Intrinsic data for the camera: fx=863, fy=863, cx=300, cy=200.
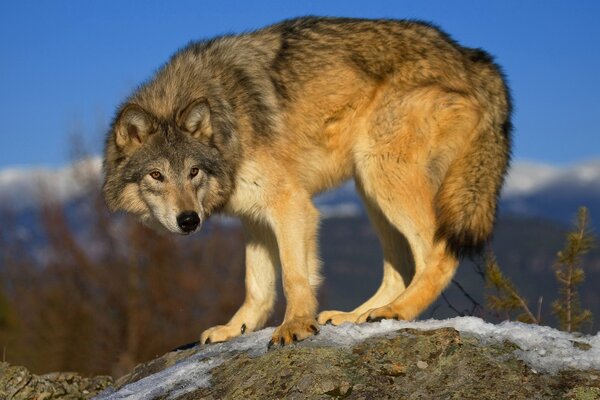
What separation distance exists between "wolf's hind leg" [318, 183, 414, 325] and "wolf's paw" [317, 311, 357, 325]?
0.37 m

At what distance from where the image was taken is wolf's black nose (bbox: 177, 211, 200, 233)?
6684mm

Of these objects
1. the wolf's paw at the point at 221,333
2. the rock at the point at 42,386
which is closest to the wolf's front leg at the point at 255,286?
the wolf's paw at the point at 221,333

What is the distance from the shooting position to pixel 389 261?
25.8 feet

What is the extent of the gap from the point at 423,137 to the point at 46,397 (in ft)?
12.1

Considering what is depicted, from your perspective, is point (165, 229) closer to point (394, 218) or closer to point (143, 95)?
point (143, 95)

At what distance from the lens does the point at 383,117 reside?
7.36 metres

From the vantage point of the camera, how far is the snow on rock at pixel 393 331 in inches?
202

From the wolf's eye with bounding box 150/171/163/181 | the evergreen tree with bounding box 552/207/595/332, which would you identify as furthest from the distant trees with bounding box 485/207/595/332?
the wolf's eye with bounding box 150/171/163/181

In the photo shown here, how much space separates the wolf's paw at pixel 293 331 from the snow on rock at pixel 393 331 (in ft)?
0.26

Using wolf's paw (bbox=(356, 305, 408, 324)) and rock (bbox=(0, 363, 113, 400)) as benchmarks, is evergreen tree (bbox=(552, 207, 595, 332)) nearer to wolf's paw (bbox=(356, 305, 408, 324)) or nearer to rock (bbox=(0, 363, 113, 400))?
wolf's paw (bbox=(356, 305, 408, 324))

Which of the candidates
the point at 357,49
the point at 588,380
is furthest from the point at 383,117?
the point at 588,380

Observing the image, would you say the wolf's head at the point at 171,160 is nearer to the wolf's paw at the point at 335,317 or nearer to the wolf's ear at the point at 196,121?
the wolf's ear at the point at 196,121

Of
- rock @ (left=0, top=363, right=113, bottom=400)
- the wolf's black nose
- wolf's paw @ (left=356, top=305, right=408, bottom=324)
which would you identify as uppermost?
the wolf's black nose

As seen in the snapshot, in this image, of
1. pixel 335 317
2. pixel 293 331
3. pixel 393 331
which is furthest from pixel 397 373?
pixel 335 317
